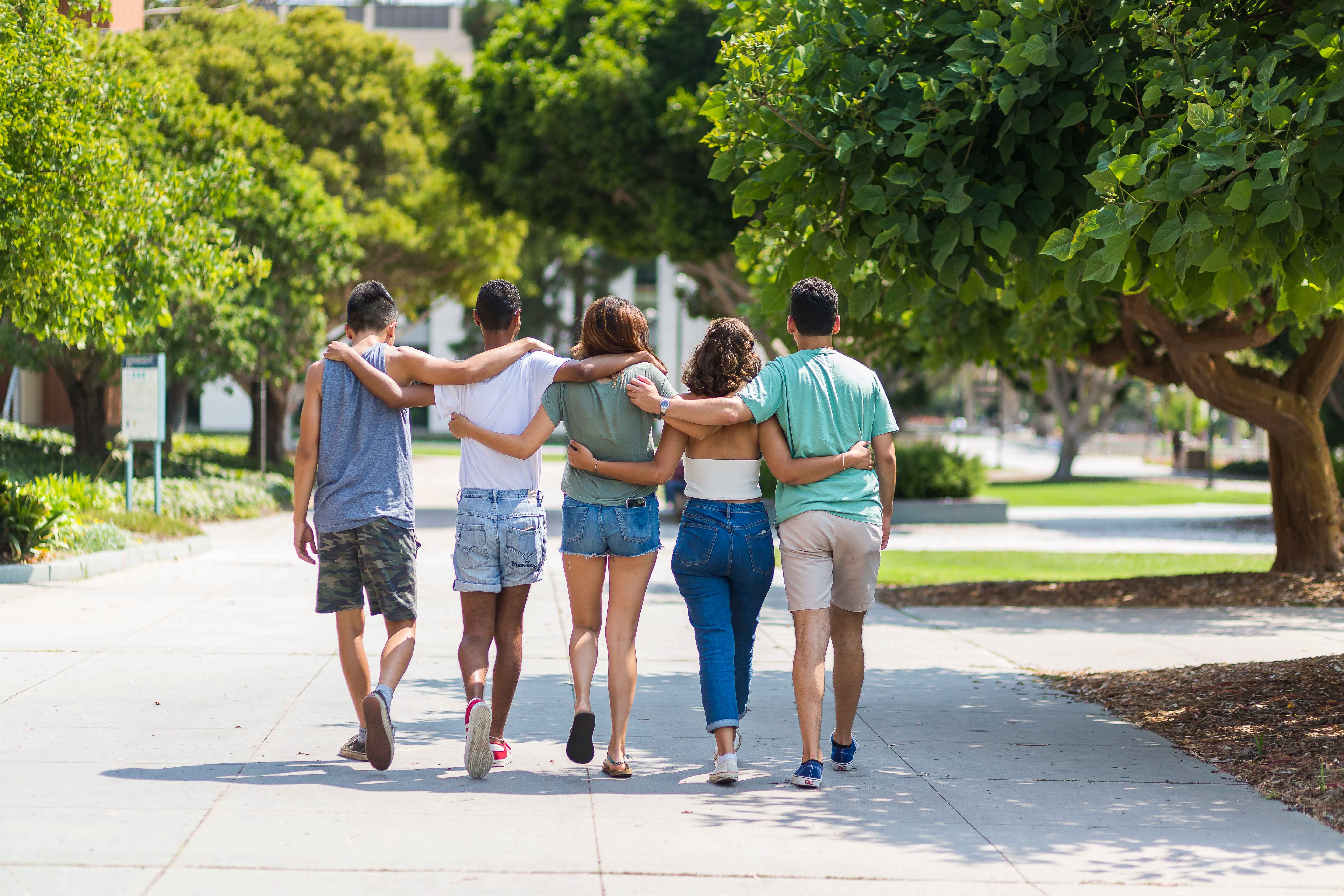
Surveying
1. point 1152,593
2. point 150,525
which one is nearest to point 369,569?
point 1152,593

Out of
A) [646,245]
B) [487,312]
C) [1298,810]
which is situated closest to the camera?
[1298,810]

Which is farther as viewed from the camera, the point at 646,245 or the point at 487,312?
the point at 646,245

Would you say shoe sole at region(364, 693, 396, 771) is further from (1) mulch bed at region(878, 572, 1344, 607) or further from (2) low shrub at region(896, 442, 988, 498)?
(2) low shrub at region(896, 442, 988, 498)

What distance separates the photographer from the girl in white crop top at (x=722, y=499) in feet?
17.2

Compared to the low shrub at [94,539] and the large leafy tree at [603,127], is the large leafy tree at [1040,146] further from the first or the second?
the large leafy tree at [603,127]

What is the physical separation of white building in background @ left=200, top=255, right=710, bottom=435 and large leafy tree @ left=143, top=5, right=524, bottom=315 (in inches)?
1283

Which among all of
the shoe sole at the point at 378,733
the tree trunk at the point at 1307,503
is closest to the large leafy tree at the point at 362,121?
the tree trunk at the point at 1307,503

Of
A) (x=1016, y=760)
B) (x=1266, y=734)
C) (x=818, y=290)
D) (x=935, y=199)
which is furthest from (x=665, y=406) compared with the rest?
(x=1266, y=734)

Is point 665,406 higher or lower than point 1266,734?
higher

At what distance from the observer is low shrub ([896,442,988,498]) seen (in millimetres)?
23297

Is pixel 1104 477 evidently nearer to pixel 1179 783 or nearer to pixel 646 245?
pixel 646 245

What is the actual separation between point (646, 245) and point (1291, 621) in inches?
668

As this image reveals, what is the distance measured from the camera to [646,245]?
2564 centimetres

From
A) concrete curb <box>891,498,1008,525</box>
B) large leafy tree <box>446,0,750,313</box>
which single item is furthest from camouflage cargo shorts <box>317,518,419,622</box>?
concrete curb <box>891,498,1008,525</box>
